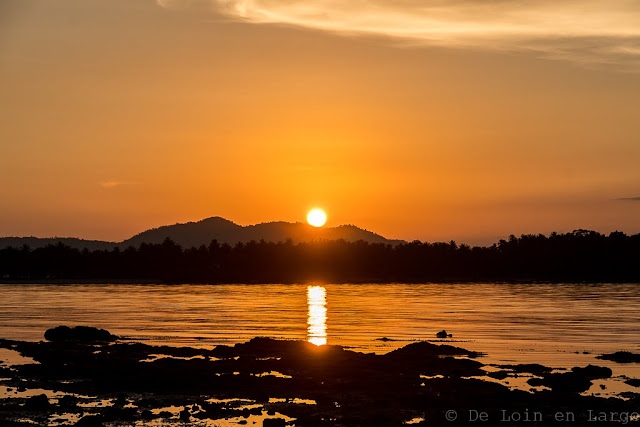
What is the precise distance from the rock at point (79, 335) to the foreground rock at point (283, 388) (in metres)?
8.33

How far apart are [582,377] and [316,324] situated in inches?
1630

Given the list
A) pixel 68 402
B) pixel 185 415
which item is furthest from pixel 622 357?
pixel 68 402

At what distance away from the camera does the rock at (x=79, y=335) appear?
59.4m

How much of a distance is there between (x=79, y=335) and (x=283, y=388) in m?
28.4

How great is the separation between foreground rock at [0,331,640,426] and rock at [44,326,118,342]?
27.3 ft

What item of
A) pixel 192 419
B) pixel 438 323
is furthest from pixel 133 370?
pixel 438 323

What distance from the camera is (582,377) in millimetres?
37250

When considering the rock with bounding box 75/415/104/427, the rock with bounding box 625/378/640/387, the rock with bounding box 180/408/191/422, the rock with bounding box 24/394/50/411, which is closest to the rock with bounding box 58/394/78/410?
the rock with bounding box 24/394/50/411

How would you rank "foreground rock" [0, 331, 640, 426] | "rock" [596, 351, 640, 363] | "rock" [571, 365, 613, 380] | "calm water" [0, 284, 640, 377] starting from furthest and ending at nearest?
1. "calm water" [0, 284, 640, 377]
2. "rock" [596, 351, 640, 363]
3. "rock" [571, 365, 613, 380]
4. "foreground rock" [0, 331, 640, 426]

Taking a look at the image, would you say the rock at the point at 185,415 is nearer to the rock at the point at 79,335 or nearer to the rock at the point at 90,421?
the rock at the point at 90,421

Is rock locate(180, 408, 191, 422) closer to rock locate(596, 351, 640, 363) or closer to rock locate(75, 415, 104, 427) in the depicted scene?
rock locate(75, 415, 104, 427)

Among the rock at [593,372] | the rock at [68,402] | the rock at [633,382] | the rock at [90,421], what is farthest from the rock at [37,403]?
the rock at [633,382]

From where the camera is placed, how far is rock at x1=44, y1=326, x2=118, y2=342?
2338 inches

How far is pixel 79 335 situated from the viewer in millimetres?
59688
